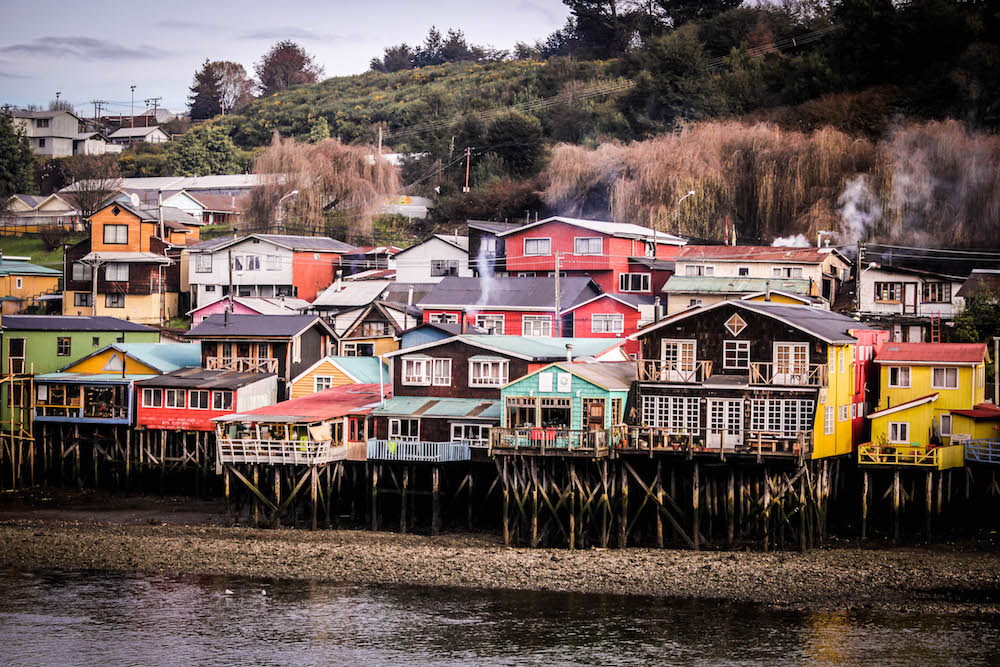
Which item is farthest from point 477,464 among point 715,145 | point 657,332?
point 715,145

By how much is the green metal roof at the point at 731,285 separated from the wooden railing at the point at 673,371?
1387 cm

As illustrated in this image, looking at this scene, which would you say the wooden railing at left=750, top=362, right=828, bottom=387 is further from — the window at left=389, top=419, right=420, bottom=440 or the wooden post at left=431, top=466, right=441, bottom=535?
the window at left=389, top=419, right=420, bottom=440

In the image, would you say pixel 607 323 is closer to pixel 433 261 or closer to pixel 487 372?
pixel 487 372

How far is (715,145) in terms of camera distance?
68.9 metres

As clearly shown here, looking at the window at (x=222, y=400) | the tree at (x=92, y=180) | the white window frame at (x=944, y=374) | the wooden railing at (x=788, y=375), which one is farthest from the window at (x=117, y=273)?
the white window frame at (x=944, y=374)

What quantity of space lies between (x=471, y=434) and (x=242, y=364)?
13.9 meters

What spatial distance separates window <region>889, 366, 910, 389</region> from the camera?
4322cm

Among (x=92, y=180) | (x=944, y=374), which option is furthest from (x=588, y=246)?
(x=92, y=180)

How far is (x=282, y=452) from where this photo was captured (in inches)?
1706

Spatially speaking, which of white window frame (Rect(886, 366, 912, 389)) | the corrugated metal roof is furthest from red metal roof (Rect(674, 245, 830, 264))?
the corrugated metal roof

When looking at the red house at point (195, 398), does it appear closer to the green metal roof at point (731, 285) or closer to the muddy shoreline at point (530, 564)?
the muddy shoreline at point (530, 564)

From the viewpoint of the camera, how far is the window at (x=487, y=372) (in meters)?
45.0

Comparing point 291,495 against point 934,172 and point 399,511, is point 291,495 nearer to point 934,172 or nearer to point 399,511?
point 399,511

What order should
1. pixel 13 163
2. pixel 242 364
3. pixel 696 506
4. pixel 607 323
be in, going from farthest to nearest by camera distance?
pixel 13 163 < pixel 607 323 < pixel 242 364 < pixel 696 506
